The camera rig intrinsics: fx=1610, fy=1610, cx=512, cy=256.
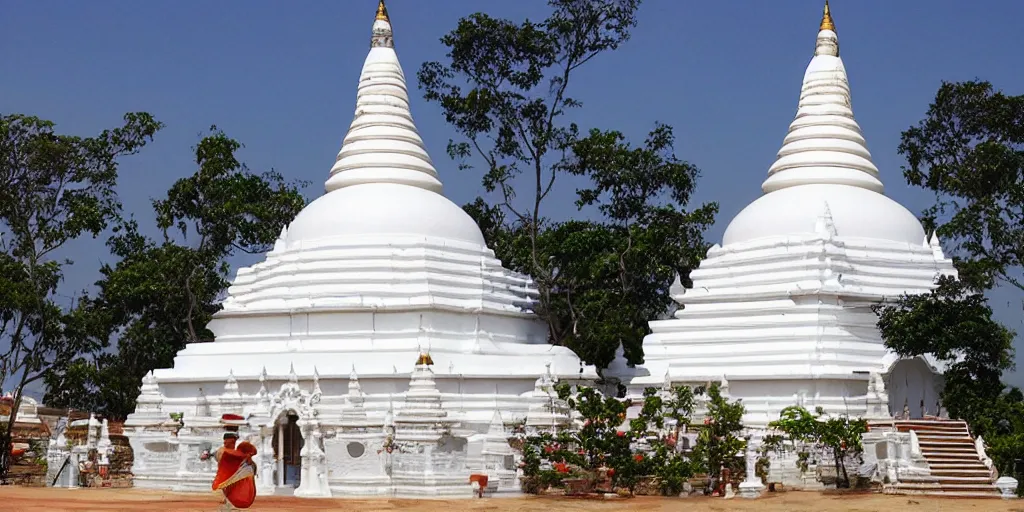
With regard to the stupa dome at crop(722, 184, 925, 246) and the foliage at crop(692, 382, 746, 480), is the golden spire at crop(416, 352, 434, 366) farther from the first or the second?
the stupa dome at crop(722, 184, 925, 246)

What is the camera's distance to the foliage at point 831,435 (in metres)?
31.2

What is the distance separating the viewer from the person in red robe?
73.2 ft

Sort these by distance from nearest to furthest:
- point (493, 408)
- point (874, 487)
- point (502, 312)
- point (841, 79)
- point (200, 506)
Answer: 1. point (200, 506)
2. point (874, 487)
3. point (493, 408)
4. point (502, 312)
5. point (841, 79)

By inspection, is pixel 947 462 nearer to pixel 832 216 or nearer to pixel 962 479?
pixel 962 479

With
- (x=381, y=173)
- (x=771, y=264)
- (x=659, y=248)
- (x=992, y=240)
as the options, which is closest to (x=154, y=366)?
(x=381, y=173)

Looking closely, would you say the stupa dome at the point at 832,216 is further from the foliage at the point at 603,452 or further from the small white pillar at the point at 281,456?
the small white pillar at the point at 281,456

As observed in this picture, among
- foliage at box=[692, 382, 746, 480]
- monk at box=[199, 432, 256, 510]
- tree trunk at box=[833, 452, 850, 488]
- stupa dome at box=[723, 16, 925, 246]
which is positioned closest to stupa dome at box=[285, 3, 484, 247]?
stupa dome at box=[723, 16, 925, 246]

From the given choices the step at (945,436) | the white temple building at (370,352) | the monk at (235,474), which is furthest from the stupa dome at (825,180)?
the monk at (235,474)

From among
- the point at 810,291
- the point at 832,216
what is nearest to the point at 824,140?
the point at 832,216

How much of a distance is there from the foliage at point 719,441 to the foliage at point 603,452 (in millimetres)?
468

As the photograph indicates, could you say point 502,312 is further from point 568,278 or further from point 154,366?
point 154,366

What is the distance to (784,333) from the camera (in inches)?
1430

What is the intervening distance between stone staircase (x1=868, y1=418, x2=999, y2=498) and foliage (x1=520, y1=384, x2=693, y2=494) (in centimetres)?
434

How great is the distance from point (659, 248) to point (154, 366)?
16.5m
